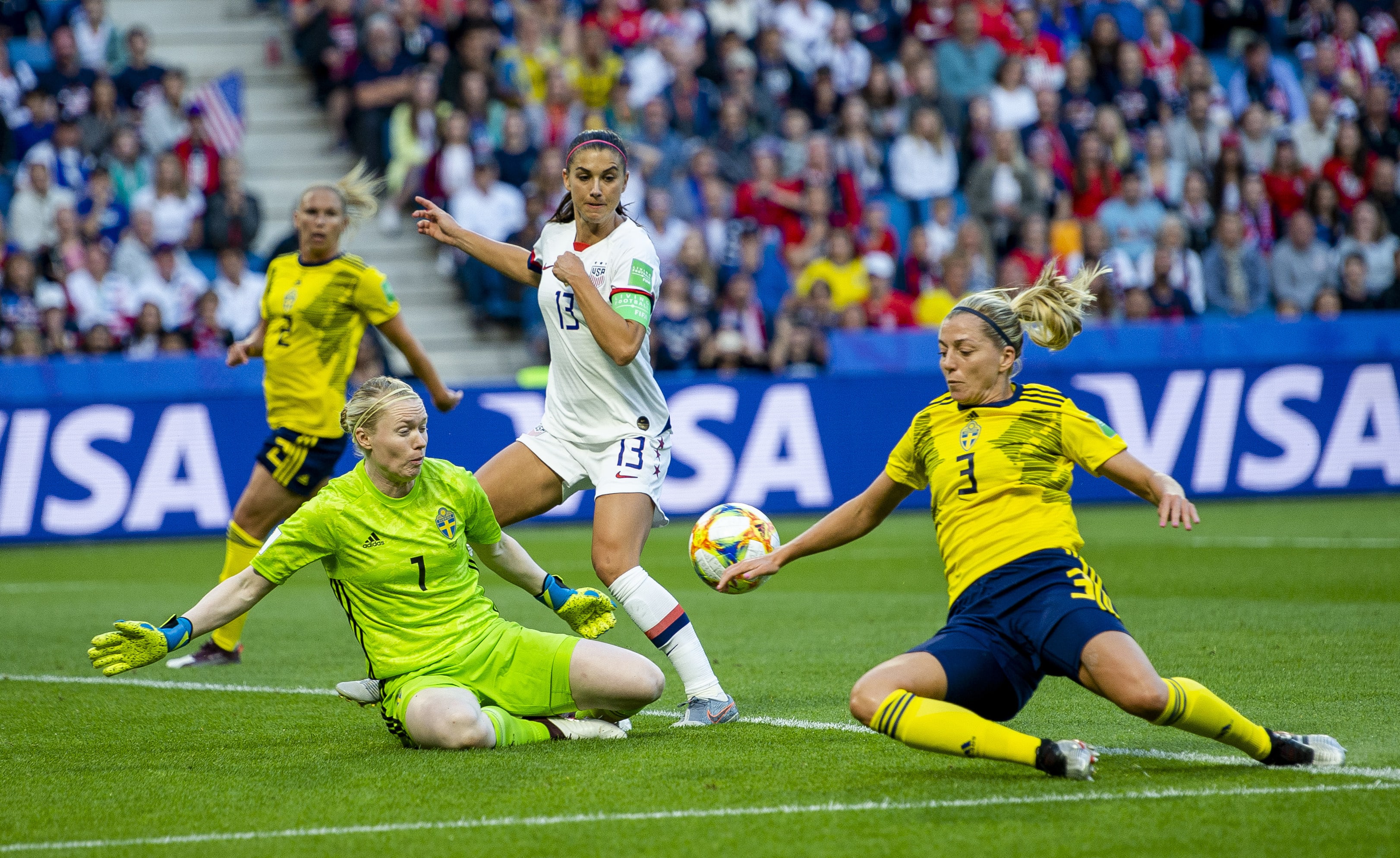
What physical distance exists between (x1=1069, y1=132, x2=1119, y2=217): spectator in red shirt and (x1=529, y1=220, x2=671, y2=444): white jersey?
14.2 meters

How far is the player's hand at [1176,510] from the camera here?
480 centimetres

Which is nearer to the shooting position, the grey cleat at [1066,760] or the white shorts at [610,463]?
the grey cleat at [1066,760]

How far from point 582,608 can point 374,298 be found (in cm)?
327

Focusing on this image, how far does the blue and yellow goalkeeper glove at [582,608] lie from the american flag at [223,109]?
13.8 meters

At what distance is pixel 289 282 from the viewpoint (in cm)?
868

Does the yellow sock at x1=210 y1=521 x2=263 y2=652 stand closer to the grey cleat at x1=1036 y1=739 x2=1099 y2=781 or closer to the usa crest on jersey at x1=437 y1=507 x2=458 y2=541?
the usa crest on jersey at x1=437 y1=507 x2=458 y2=541

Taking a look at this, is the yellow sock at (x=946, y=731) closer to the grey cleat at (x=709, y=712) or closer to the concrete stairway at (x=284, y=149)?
the grey cleat at (x=709, y=712)

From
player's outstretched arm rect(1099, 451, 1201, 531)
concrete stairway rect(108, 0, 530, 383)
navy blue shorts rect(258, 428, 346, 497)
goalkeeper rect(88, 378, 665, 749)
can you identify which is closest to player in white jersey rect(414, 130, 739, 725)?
Result: goalkeeper rect(88, 378, 665, 749)

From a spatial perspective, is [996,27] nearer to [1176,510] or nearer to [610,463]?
[610,463]

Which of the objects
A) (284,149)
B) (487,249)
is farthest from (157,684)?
(284,149)

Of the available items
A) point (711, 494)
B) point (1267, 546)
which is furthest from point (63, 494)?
point (1267, 546)

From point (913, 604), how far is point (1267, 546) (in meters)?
3.95

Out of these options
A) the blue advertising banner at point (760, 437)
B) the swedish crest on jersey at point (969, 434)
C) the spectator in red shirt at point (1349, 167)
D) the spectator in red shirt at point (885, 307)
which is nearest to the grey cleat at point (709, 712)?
the swedish crest on jersey at point (969, 434)

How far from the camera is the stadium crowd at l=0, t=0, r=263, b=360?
51.9ft
